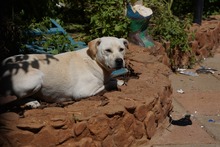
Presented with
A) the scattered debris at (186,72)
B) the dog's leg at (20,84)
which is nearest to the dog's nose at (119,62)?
the dog's leg at (20,84)

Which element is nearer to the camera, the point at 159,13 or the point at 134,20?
the point at 134,20

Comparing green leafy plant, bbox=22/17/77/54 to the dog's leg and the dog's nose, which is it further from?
the dog's leg

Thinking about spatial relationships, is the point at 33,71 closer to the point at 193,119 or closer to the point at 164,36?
the point at 193,119

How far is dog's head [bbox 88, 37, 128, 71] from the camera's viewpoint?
480cm

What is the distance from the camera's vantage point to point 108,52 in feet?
15.9

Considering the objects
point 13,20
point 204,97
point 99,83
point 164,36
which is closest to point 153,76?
point 99,83

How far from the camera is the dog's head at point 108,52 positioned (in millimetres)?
4805

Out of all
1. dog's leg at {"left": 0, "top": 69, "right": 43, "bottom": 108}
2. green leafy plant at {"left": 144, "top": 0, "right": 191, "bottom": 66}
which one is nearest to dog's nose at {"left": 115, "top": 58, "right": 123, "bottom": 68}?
dog's leg at {"left": 0, "top": 69, "right": 43, "bottom": 108}

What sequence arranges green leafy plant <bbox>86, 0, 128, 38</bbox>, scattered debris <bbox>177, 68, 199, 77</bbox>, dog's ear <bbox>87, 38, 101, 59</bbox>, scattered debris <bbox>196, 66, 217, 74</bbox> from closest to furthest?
dog's ear <bbox>87, 38, 101, 59</bbox>, green leafy plant <bbox>86, 0, 128, 38</bbox>, scattered debris <bbox>177, 68, 199, 77</bbox>, scattered debris <bbox>196, 66, 217, 74</bbox>

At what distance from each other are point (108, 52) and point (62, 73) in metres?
0.62

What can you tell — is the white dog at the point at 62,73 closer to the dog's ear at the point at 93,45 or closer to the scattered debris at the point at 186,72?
the dog's ear at the point at 93,45

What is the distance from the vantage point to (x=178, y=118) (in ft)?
19.9

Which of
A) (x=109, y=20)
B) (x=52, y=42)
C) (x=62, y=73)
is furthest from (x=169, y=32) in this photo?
(x=62, y=73)

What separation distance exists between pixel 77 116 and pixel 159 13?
5.46m
